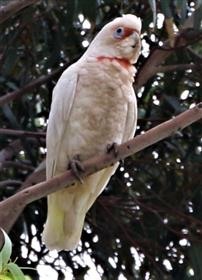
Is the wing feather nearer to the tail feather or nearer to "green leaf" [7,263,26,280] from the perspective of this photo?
the tail feather

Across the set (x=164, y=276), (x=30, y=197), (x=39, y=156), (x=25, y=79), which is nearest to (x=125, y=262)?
(x=164, y=276)

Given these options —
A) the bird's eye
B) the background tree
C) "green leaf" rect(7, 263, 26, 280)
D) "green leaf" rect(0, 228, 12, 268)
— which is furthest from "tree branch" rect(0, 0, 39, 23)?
"green leaf" rect(7, 263, 26, 280)

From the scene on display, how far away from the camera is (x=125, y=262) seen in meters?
2.76

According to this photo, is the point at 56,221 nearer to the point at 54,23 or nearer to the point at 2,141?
the point at 2,141

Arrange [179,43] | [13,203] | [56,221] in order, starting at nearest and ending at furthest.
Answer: [13,203], [56,221], [179,43]

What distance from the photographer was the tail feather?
219 centimetres

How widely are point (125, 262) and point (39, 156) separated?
454 millimetres

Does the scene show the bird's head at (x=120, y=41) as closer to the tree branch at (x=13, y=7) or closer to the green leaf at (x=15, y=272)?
the tree branch at (x=13, y=7)

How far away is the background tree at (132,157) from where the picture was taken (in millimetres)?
2615

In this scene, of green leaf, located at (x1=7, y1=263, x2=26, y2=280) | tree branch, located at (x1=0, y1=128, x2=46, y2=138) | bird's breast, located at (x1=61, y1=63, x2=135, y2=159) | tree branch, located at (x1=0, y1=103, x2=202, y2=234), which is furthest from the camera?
tree branch, located at (x1=0, y1=128, x2=46, y2=138)

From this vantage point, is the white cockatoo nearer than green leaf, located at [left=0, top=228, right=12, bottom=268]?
No

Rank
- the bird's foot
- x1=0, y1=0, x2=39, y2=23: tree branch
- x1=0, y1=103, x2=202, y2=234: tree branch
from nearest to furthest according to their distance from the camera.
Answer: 1. x1=0, y1=103, x2=202, y2=234: tree branch
2. the bird's foot
3. x1=0, y1=0, x2=39, y2=23: tree branch

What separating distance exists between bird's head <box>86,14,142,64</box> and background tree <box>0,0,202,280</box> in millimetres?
333

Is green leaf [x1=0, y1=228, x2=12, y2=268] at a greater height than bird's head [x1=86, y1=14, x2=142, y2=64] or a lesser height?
lesser
